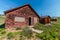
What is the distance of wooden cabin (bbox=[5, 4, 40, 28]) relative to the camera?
20.5 meters

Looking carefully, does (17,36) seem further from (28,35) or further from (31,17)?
(31,17)

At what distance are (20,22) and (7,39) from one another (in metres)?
8.14

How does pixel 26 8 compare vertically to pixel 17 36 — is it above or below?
above

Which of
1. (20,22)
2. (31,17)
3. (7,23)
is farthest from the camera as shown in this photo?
(31,17)

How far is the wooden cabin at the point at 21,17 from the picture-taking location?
20.5 m

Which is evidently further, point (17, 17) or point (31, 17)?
point (31, 17)

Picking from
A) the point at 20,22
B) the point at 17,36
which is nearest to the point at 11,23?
the point at 20,22

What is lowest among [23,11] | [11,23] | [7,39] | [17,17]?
[7,39]

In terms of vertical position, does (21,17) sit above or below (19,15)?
below

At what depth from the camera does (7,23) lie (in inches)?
800

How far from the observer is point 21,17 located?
72.1 feet

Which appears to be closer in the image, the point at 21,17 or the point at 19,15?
the point at 19,15

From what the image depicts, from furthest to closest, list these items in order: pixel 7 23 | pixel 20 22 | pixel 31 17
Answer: pixel 31 17 → pixel 20 22 → pixel 7 23

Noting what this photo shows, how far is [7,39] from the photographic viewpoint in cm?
1423
